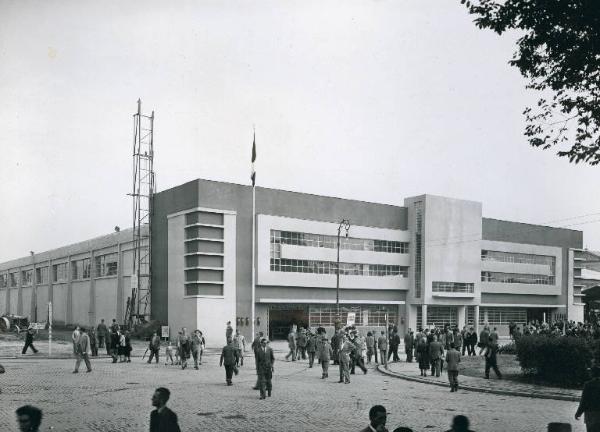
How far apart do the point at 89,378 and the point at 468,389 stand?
12.4 meters

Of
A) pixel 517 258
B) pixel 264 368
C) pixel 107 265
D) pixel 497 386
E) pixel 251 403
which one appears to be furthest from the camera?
pixel 517 258

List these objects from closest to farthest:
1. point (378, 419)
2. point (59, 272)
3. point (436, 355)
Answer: point (378, 419) < point (436, 355) < point (59, 272)

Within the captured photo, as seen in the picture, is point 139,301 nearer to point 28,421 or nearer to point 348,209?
point 348,209

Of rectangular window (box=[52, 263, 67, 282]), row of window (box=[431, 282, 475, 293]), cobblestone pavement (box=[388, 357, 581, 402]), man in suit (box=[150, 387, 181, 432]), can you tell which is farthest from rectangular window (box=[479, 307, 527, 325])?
man in suit (box=[150, 387, 181, 432])

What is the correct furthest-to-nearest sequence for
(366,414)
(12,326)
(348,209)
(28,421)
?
(12,326)
(348,209)
(366,414)
(28,421)

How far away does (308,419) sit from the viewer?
46.1ft

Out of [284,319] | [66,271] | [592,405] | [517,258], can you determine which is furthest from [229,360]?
[66,271]

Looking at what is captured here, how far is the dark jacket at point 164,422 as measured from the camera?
7.82 meters

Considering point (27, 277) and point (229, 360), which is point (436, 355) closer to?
point (229, 360)

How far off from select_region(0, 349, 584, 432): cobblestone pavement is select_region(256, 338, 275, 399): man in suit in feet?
1.20

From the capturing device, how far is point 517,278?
64.9 meters

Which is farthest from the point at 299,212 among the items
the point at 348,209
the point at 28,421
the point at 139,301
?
the point at 28,421

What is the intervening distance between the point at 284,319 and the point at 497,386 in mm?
30987

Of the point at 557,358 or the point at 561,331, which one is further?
the point at 561,331
